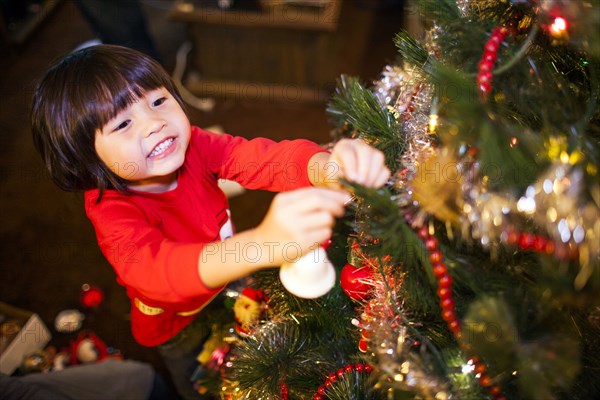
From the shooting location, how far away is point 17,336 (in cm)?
128

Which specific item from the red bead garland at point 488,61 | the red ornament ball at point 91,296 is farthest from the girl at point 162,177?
the red ornament ball at point 91,296

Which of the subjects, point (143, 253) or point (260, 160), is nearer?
point (143, 253)

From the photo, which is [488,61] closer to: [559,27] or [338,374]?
[559,27]

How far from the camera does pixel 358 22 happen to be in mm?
2719

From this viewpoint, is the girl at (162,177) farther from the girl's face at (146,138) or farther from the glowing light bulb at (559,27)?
the glowing light bulb at (559,27)

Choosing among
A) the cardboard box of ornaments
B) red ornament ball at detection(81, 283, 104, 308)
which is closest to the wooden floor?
red ornament ball at detection(81, 283, 104, 308)

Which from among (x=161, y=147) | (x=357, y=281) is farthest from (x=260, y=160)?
(x=357, y=281)

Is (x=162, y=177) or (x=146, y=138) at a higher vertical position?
(x=146, y=138)

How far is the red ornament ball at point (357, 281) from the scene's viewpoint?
0.69m

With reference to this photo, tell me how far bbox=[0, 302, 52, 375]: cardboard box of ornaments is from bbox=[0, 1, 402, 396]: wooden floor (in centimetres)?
12

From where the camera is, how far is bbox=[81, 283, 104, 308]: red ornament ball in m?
1.52

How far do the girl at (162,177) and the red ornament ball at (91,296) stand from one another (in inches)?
24.5

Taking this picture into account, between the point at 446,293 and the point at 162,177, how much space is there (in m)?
0.54

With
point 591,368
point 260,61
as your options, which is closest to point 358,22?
point 260,61
